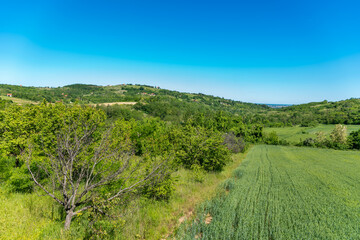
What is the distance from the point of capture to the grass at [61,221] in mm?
6961

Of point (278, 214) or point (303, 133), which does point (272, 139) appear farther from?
point (278, 214)

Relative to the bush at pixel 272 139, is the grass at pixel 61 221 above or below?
above

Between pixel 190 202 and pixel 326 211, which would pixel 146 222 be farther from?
pixel 326 211

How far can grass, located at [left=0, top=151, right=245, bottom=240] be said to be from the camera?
6961 millimetres

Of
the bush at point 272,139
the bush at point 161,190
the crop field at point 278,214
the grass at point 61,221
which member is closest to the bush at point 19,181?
the grass at point 61,221

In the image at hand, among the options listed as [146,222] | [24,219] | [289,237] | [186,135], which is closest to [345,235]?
[289,237]

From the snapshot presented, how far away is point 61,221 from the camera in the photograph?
27.0 feet

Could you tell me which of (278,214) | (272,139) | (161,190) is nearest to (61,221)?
→ (161,190)

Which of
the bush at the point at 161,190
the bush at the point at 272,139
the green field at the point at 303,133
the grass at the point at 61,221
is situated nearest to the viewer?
the grass at the point at 61,221

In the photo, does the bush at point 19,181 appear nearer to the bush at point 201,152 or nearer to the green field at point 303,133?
the bush at point 201,152

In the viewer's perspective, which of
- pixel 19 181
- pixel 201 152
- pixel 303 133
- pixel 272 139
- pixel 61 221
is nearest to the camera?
pixel 61 221

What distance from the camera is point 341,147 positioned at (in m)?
53.2

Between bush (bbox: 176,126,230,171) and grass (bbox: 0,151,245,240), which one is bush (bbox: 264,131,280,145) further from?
grass (bbox: 0,151,245,240)

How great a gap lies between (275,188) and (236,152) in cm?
2958
